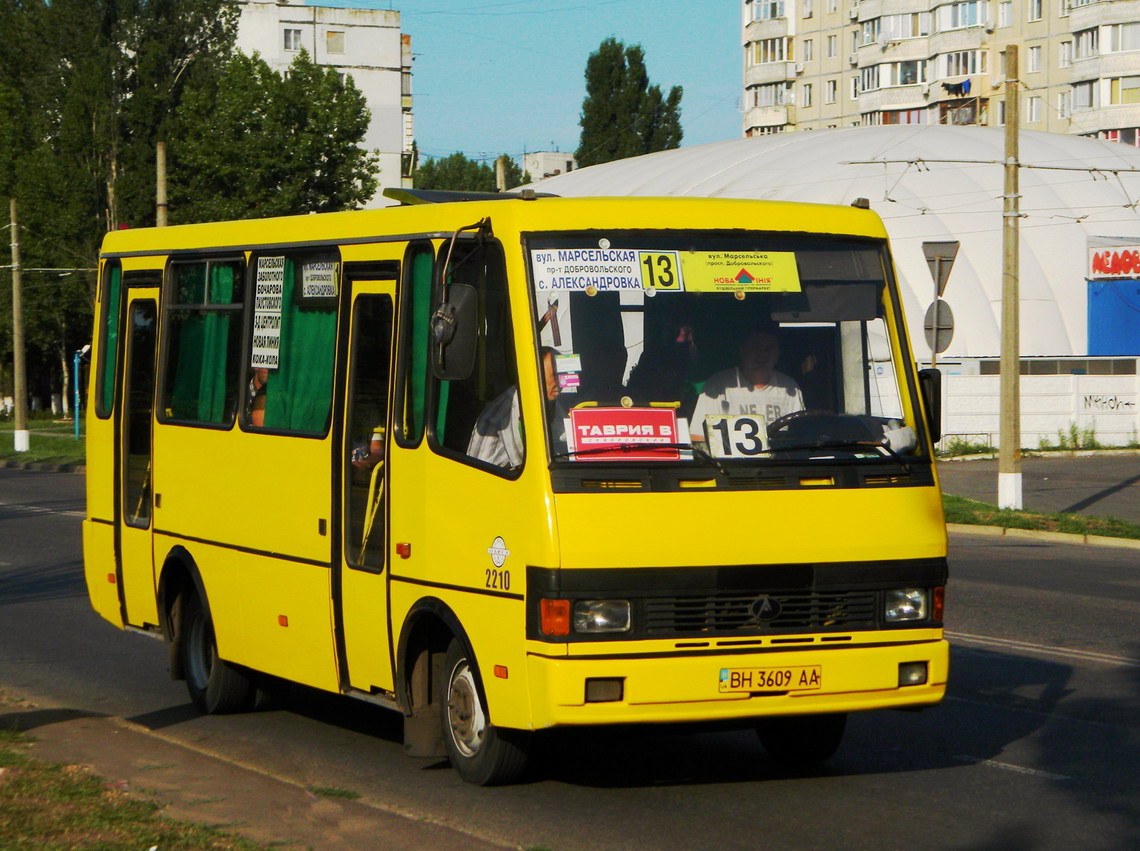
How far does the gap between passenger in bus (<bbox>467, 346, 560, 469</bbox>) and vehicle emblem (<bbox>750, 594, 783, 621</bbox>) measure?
3.54 feet

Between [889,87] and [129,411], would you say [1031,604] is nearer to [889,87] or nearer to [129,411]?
[129,411]

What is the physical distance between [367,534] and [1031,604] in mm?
7900

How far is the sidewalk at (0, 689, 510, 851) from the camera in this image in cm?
652

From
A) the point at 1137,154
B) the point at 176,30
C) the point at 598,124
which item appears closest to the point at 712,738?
the point at 1137,154

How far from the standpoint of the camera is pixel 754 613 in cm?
695

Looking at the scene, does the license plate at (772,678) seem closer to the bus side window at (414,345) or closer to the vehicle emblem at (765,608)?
the vehicle emblem at (765,608)

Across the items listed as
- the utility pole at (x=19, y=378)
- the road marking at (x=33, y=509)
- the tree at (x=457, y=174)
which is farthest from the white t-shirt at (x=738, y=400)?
the tree at (x=457, y=174)

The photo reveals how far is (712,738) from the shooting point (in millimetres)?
8773

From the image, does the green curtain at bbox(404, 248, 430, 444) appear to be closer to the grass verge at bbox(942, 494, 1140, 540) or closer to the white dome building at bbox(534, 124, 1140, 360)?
the grass verge at bbox(942, 494, 1140, 540)

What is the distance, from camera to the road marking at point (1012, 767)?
7.75 metres

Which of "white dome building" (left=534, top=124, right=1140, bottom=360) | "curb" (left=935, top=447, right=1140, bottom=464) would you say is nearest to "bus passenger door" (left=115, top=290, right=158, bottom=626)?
"curb" (left=935, top=447, right=1140, bottom=464)

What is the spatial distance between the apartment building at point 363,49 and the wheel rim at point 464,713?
337ft

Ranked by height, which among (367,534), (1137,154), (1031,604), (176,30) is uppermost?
(176,30)

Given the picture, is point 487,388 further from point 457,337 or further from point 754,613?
point 754,613
